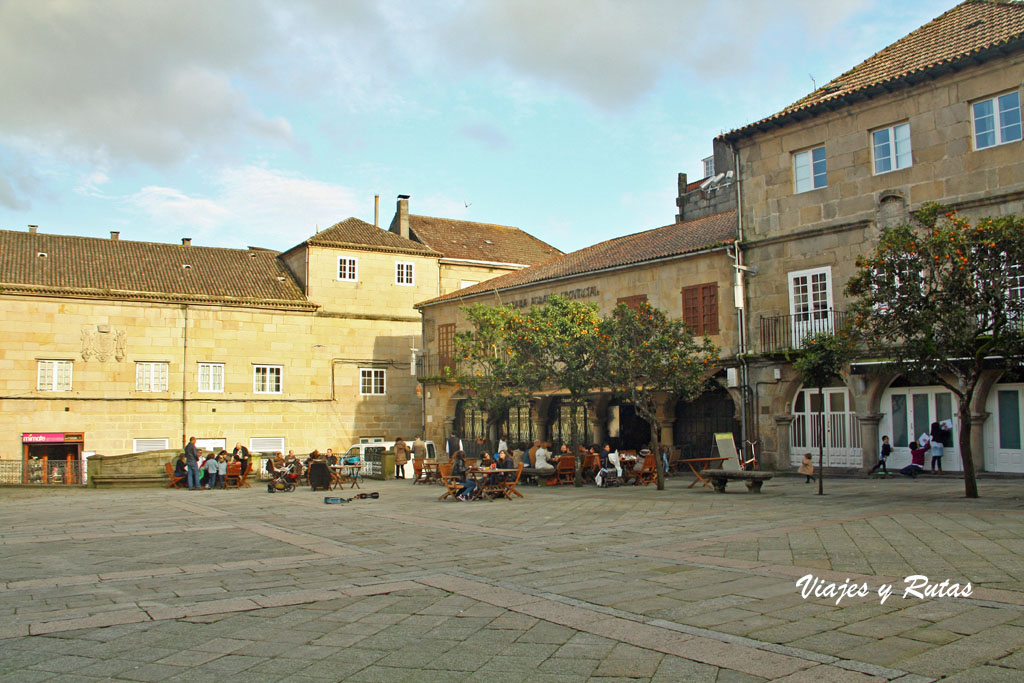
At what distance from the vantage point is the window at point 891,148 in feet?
72.8

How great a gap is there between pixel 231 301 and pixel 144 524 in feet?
79.2

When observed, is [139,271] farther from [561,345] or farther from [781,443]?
[781,443]

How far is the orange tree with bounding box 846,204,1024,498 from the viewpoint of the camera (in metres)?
15.0

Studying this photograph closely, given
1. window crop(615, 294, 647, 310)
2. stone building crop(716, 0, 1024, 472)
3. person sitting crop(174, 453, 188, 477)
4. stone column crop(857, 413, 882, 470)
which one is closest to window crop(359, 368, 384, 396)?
person sitting crop(174, 453, 188, 477)

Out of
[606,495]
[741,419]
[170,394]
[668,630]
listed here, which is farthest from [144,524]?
[170,394]

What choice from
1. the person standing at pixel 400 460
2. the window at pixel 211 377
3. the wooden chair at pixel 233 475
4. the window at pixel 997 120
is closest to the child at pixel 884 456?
the window at pixel 997 120

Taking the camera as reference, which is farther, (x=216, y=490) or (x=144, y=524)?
(x=216, y=490)

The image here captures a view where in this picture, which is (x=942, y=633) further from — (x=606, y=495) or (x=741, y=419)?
(x=741, y=419)

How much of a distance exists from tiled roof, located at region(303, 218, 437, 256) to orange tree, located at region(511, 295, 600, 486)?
17.7 meters

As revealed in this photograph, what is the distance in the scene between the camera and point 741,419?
83.1 ft

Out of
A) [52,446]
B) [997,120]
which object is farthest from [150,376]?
[997,120]

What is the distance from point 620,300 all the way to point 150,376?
1998 cm

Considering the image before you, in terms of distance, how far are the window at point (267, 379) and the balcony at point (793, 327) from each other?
2224 cm

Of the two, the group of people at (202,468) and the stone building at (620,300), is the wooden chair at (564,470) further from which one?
the group of people at (202,468)
